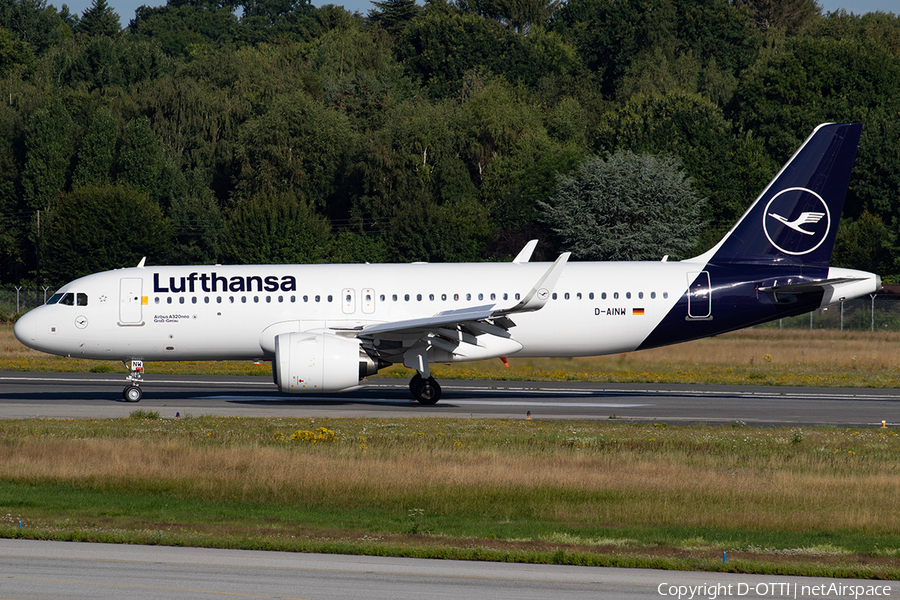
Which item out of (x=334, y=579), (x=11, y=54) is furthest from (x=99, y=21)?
(x=334, y=579)

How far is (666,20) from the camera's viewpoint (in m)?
121

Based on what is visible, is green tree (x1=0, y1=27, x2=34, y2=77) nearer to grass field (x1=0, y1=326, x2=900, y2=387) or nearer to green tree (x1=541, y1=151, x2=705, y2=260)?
green tree (x1=541, y1=151, x2=705, y2=260)

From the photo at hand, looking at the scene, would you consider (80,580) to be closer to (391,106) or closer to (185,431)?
(185,431)

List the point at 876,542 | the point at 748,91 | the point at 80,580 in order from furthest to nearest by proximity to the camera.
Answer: the point at 748,91
the point at 876,542
the point at 80,580

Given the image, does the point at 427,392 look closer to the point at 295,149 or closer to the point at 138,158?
the point at 138,158

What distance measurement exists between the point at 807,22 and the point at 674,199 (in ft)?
253

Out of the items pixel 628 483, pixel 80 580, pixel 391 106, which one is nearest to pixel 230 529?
pixel 80 580

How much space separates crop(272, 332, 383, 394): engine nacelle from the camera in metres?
26.5

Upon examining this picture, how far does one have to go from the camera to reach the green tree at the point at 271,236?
72250mm

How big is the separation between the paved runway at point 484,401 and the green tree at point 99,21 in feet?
386

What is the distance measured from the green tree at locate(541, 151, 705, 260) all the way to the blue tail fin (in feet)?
115

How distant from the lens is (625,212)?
66688mm

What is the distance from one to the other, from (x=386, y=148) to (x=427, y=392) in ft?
192

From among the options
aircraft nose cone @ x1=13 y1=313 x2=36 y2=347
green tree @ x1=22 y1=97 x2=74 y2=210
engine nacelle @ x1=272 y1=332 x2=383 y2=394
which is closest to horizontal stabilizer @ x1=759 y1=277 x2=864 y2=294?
engine nacelle @ x1=272 y1=332 x2=383 y2=394
